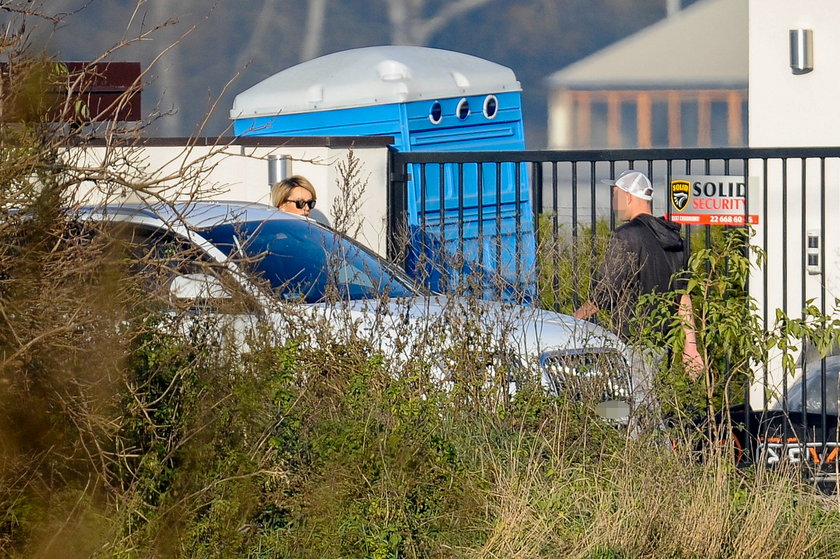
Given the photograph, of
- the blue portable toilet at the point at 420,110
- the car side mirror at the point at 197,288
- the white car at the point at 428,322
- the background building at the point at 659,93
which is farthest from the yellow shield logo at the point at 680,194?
the background building at the point at 659,93

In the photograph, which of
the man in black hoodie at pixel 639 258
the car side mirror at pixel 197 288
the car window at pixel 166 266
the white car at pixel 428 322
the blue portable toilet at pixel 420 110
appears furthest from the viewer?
the blue portable toilet at pixel 420 110

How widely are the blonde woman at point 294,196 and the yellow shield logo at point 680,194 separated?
2127 millimetres

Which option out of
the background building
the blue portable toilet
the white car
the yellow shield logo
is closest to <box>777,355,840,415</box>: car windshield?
the yellow shield logo

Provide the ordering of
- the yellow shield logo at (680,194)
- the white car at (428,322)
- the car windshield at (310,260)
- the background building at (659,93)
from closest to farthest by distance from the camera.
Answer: the white car at (428,322) < the car windshield at (310,260) < the yellow shield logo at (680,194) < the background building at (659,93)

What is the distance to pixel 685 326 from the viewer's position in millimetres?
5965

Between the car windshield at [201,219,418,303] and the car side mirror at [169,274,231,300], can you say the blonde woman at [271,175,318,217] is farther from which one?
the car side mirror at [169,274,231,300]

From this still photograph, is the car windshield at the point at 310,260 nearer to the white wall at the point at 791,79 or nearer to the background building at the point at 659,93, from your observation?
the white wall at the point at 791,79

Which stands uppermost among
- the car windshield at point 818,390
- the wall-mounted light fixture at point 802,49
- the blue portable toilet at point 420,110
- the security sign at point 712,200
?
the wall-mounted light fixture at point 802,49

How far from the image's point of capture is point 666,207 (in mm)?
8227

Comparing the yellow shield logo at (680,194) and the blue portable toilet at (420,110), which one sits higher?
the blue portable toilet at (420,110)

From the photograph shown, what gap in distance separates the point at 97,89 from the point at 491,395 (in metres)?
3.00

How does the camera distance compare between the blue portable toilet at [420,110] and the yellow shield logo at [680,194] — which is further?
the blue portable toilet at [420,110]

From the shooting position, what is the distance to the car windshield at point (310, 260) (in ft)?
21.0

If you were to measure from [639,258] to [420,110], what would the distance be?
363 cm
